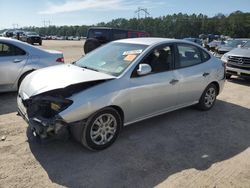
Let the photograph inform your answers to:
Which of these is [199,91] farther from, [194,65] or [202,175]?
[202,175]

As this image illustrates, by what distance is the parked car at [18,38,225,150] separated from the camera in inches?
155

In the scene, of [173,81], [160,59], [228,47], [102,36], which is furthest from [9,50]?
[228,47]

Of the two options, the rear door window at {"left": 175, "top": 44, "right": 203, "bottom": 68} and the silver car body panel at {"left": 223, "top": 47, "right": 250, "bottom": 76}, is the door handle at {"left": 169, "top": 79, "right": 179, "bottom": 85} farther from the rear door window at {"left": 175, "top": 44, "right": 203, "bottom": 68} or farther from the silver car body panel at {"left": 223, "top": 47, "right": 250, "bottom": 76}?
the silver car body panel at {"left": 223, "top": 47, "right": 250, "bottom": 76}

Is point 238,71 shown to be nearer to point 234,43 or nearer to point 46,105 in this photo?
point 46,105

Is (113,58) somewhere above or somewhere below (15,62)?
above

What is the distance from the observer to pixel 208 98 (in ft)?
20.9

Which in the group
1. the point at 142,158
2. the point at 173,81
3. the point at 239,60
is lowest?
the point at 142,158

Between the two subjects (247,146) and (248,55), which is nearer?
(247,146)

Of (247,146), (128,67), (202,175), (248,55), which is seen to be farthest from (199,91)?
(248,55)

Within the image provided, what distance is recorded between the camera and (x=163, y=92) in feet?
16.7

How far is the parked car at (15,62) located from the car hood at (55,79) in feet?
7.16

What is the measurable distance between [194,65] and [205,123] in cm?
119

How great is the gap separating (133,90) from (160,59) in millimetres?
967

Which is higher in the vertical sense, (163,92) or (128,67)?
(128,67)
